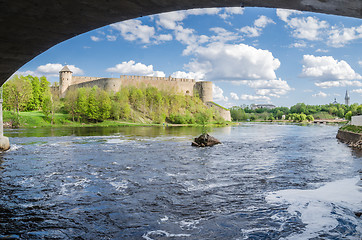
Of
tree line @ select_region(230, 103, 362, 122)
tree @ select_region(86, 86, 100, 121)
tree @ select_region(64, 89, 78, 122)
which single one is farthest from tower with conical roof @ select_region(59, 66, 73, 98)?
tree line @ select_region(230, 103, 362, 122)

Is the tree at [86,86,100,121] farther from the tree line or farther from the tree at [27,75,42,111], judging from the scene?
the tree line

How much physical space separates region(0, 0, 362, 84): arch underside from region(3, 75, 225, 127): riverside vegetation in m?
20.2

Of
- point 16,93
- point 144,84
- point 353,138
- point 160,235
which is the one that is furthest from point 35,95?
point 160,235

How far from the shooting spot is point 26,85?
53562 mm

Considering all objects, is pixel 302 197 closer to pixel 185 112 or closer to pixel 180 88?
pixel 185 112

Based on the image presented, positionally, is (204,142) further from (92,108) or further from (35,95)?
(35,95)

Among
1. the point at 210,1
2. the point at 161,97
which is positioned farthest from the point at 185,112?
the point at 210,1

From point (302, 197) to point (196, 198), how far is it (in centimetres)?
327

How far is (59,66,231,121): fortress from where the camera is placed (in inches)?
2899

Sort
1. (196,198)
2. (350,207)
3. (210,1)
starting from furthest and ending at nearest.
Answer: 1. (196,198)
2. (350,207)
3. (210,1)

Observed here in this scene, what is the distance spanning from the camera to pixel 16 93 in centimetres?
5131

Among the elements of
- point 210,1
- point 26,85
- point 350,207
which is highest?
point 26,85

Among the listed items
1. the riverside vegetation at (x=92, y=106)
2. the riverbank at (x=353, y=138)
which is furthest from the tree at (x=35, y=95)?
the riverbank at (x=353, y=138)

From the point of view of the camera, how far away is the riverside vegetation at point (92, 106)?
51156mm
